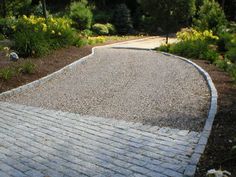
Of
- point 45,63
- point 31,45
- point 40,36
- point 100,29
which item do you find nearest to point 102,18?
point 100,29

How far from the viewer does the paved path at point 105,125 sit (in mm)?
5137

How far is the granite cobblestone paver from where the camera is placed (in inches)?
197

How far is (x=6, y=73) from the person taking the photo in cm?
987

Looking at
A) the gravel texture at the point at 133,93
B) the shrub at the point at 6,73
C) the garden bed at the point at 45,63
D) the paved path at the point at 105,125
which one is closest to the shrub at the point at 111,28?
the garden bed at the point at 45,63

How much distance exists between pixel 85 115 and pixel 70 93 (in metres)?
1.81

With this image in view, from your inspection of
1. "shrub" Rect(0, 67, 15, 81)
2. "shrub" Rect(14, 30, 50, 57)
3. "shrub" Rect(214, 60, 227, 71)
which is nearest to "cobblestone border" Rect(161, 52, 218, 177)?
"shrub" Rect(214, 60, 227, 71)

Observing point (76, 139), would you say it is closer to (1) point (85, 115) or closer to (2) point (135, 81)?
(1) point (85, 115)

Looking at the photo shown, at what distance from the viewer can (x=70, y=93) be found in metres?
9.10

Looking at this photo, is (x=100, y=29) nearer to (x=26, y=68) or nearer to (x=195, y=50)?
(x=195, y=50)

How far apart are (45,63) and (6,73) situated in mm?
2134

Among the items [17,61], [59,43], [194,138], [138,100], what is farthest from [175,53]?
[194,138]

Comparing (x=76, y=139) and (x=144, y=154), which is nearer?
(x=144, y=154)

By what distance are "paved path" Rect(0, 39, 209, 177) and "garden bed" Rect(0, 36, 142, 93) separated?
49cm

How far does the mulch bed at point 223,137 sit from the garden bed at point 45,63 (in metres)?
4.78
